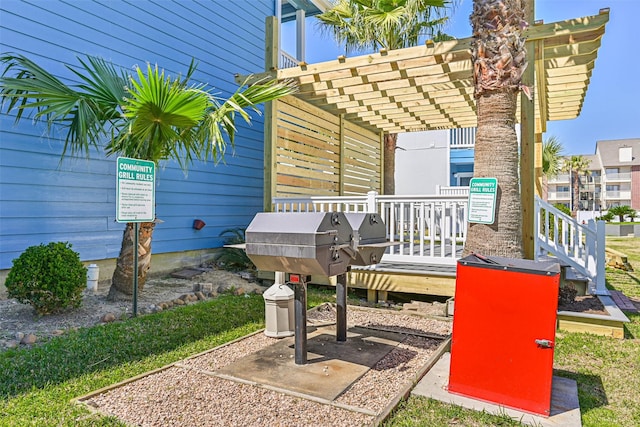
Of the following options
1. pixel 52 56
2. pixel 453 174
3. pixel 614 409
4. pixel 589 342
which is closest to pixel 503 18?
pixel 589 342

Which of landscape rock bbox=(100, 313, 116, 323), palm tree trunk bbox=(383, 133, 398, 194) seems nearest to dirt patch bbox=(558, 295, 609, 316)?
landscape rock bbox=(100, 313, 116, 323)

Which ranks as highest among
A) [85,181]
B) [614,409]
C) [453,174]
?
[453,174]

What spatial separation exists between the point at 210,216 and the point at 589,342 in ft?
21.4

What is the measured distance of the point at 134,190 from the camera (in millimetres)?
4812

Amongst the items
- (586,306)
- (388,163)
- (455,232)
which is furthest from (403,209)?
(388,163)

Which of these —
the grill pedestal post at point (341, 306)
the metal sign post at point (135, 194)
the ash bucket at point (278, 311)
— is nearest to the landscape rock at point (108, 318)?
the metal sign post at point (135, 194)

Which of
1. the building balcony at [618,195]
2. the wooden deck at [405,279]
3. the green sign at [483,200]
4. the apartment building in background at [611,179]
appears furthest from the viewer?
the building balcony at [618,195]

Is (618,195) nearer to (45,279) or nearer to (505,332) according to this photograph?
(505,332)

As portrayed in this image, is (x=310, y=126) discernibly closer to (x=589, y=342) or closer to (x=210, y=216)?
(x=210, y=216)

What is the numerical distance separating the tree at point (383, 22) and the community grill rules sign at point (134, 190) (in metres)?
6.37

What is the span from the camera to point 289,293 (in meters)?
4.25

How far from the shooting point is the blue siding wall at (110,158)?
5441 millimetres

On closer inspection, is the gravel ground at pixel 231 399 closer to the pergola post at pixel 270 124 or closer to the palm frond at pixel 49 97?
Answer: the palm frond at pixel 49 97

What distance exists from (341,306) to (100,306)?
312 centimetres
